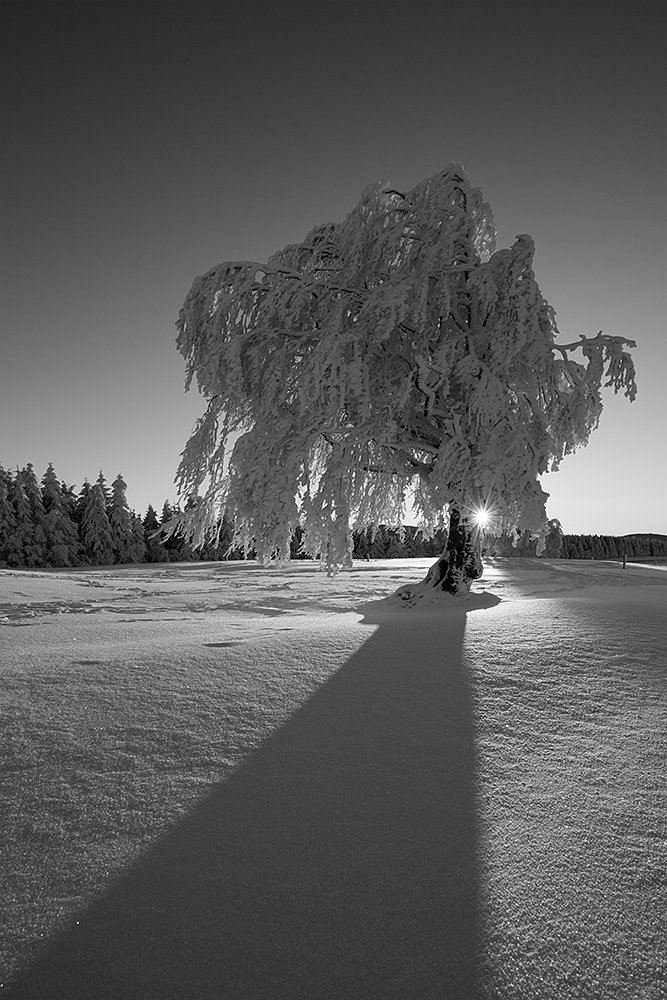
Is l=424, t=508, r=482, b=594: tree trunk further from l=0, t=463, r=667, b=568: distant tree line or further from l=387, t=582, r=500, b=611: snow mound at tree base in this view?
l=0, t=463, r=667, b=568: distant tree line

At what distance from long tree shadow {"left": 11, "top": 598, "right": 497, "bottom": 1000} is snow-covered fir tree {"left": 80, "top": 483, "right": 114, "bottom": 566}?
3226 centimetres

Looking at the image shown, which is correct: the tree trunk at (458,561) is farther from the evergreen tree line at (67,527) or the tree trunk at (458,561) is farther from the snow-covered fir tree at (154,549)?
the snow-covered fir tree at (154,549)

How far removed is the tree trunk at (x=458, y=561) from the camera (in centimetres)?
813

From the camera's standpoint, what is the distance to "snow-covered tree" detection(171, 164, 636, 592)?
7.05 metres

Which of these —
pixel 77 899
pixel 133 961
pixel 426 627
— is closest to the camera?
pixel 133 961

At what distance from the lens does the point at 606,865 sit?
1602mm

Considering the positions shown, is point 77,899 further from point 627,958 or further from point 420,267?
point 420,267

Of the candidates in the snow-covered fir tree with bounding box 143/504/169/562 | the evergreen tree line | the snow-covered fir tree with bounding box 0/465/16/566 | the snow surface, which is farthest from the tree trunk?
the snow-covered fir tree with bounding box 0/465/16/566

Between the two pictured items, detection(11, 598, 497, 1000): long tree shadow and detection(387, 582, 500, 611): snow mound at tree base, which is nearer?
detection(11, 598, 497, 1000): long tree shadow

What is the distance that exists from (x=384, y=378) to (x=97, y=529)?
2873 centimetres

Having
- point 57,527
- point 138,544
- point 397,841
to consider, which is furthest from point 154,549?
point 397,841

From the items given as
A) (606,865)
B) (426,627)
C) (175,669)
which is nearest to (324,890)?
(606,865)

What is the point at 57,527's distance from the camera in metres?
29.9

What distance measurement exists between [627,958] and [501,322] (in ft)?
25.1
